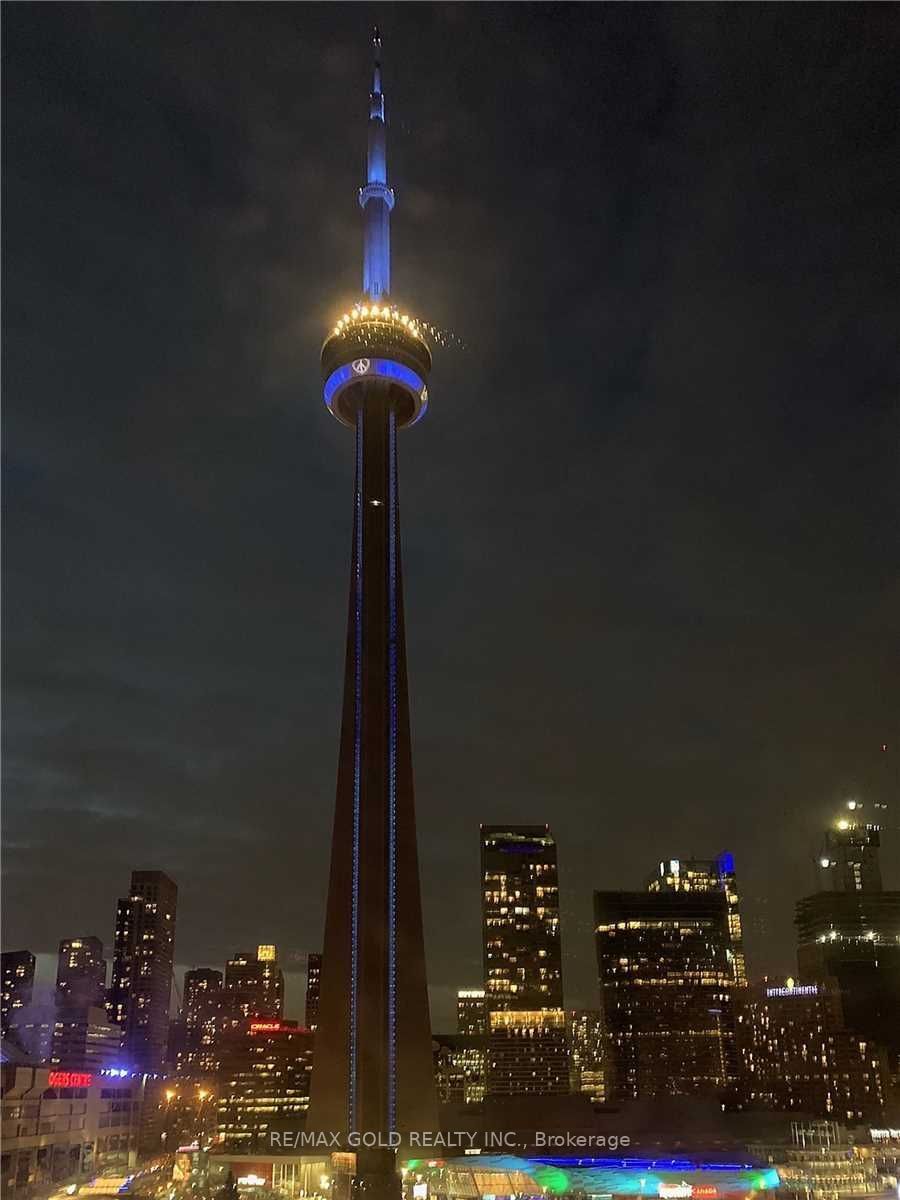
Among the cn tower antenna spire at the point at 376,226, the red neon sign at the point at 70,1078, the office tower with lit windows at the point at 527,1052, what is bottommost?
the red neon sign at the point at 70,1078

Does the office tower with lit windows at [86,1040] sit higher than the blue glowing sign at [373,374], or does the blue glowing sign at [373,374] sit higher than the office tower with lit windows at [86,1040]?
the blue glowing sign at [373,374]

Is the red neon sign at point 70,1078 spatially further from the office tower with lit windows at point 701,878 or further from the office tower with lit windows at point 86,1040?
the office tower with lit windows at point 701,878

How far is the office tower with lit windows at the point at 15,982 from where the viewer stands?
374ft

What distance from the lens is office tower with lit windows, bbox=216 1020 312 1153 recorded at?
13425 cm

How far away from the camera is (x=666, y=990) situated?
147 metres

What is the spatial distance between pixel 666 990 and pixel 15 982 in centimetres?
8356

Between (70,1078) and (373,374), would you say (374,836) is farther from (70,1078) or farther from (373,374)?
(373,374)

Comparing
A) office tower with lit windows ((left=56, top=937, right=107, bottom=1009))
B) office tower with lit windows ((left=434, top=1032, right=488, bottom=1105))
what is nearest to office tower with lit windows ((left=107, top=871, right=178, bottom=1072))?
office tower with lit windows ((left=56, top=937, right=107, bottom=1009))

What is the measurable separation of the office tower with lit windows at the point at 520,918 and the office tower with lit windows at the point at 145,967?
165 feet

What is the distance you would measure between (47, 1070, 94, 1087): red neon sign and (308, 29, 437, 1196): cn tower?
41.6ft

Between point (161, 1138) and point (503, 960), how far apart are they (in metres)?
→ 81.5

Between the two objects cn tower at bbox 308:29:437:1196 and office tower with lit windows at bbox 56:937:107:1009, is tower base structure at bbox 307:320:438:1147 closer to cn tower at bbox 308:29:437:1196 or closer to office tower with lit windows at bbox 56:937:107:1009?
cn tower at bbox 308:29:437:1196

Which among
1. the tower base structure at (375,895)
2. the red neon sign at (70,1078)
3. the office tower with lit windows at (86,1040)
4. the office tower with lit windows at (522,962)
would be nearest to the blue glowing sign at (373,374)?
the tower base structure at (375,895)

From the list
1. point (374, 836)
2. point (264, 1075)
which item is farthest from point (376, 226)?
point (264, 1075)
